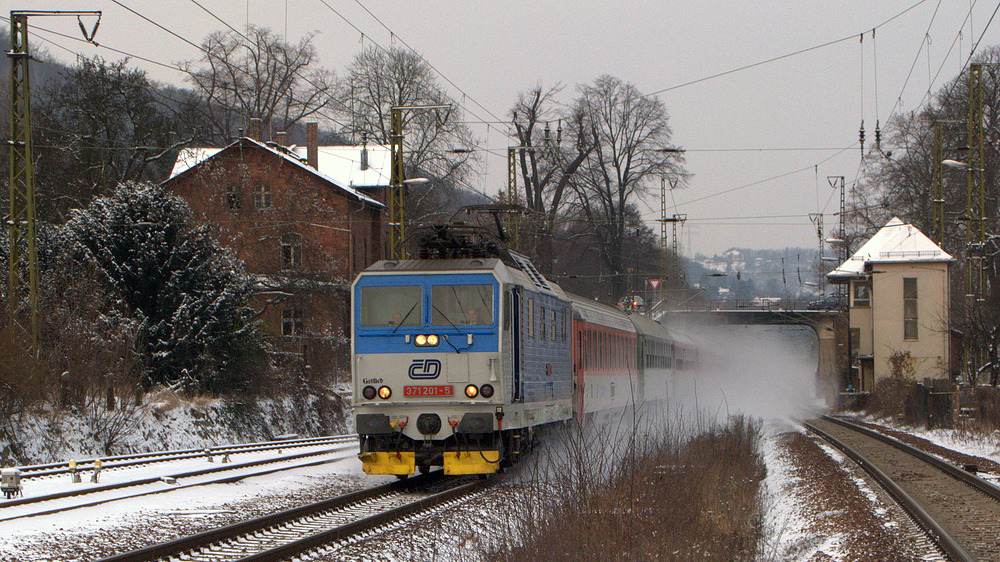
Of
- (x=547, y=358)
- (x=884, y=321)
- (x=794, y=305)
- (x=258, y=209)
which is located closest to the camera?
(x=547, y=358)

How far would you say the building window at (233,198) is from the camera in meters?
32.1

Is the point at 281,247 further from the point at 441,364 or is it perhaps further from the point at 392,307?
the point at 441,364

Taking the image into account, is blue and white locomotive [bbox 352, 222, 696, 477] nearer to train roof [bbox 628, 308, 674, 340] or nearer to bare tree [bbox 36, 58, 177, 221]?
train roof [bbox 628, 308, 674, 340]

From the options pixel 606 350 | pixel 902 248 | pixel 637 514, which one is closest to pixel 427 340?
pixel 637 514

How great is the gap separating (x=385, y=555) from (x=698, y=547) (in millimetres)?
2582

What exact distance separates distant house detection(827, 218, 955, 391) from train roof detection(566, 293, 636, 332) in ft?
65.8

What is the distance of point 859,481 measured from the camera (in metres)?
15.2

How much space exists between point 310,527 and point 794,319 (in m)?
56.0

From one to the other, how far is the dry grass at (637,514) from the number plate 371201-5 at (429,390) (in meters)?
1.55

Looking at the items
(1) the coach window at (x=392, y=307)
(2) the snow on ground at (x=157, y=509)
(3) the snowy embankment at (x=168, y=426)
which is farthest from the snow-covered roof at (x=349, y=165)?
(1) the coach window at (x=392, y=307)

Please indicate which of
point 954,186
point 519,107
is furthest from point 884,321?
point 519,107

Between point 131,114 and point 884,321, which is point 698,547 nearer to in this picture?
point 884,321

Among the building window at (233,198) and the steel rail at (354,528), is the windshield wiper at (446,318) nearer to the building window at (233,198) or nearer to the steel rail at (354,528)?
the steel rail at (354,528)

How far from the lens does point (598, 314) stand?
19.7m
